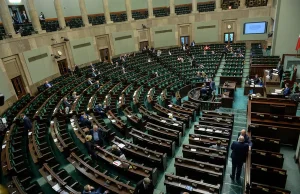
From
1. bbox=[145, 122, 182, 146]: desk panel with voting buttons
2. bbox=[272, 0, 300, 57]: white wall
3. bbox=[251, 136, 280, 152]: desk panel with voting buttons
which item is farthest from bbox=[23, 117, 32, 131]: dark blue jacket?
bbox=[272, 0, 300, 57]: white wall

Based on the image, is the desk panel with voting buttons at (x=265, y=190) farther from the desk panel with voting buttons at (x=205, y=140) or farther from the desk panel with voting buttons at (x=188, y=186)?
the desk panel with voting buttons at (x=205, y=140)

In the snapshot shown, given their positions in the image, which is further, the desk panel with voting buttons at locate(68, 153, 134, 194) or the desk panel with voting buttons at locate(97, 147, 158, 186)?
the desk panel with voting buttons at locate(97, 147, 158, 186)

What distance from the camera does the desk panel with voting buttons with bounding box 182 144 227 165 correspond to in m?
6.80

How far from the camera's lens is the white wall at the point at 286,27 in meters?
16.5

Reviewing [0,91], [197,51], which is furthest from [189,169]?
[197,51]

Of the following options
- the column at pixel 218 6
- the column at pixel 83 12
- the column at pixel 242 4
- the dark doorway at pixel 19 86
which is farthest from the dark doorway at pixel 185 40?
the dark doorway at pixel 19 86

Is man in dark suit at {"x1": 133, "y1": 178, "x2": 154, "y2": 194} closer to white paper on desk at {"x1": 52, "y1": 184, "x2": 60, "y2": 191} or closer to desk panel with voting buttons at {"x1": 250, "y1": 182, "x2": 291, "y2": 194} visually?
white paper on desk at {"x1": 52, "y1": 184, "x2": 60, "y2": 191}

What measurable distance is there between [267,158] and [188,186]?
2.71 m

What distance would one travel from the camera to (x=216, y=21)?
24.0m

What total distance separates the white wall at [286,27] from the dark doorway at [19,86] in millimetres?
19499

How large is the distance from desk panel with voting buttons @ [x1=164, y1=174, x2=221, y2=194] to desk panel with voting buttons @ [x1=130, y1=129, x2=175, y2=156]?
69.4 inches

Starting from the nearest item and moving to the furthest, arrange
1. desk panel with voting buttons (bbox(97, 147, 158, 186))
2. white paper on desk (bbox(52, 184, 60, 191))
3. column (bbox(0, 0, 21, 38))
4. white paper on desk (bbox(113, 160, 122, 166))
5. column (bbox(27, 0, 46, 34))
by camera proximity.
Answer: white paper on desk (bbox(52, 184, 60, 191)), desk panel with voting buttons (bbox(97, 147, 158, 186)), white paper on desk (bbox(113, 160, 122, 166)), column (bbox(0, 0, 21, 38)), column (bbox(27, 0, 46, 34))

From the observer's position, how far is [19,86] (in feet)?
48.1

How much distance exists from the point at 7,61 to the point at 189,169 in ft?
43.3
